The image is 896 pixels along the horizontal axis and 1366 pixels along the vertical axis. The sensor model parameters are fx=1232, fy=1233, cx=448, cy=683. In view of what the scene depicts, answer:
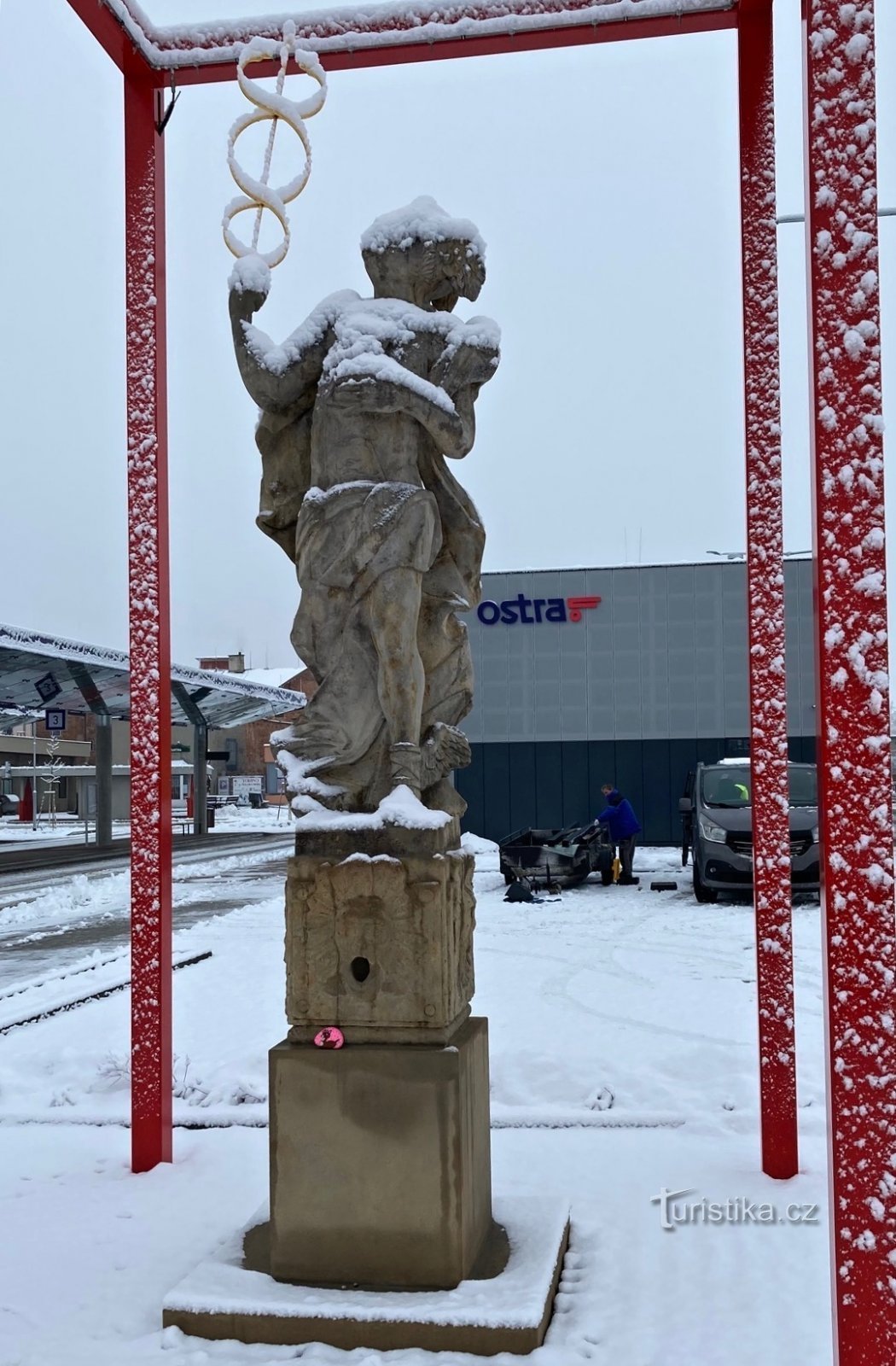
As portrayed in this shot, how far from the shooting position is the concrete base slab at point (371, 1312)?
128 inches

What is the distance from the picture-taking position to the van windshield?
14383 millimetres

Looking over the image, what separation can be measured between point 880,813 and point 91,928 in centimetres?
1191

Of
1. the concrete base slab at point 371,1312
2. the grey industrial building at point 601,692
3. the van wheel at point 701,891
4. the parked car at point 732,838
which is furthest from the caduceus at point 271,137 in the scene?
the grey industrial building at point 601,692

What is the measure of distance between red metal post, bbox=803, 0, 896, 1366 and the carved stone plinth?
152cm

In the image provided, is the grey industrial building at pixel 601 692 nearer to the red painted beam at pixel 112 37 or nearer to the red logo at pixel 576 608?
the red logo at pixel 576 608

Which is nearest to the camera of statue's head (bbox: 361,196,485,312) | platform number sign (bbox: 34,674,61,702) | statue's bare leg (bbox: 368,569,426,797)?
statue's bare leg (bbox: 368,569,426,797)

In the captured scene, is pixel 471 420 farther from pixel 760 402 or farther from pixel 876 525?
pixel 876 525

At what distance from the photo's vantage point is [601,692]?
23188 mm

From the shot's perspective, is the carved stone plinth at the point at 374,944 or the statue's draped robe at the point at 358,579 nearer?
the carved stone plinth at the point at 374,944

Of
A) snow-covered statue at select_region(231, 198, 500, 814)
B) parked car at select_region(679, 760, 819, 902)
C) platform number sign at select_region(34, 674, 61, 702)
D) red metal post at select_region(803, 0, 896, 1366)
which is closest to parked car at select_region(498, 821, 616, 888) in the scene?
parked car at select_region(679, 760, 819, 902)

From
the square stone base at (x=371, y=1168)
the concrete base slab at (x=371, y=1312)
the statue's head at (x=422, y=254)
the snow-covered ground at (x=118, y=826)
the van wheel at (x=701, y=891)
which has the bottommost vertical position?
the snow-covered ground at (x=118, y=826)

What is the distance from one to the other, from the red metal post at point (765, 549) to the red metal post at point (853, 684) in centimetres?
236

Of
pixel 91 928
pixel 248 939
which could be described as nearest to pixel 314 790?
pixel 248 939

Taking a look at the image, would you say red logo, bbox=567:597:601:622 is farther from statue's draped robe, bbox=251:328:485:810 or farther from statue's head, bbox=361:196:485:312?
statue's head, bbox=361:196:485:312
